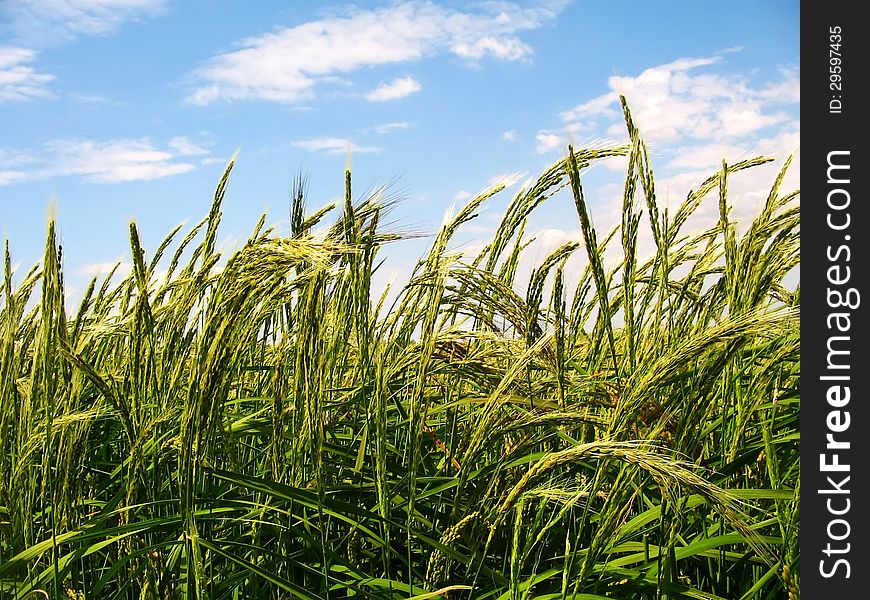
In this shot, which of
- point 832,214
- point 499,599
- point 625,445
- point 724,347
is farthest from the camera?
point 832,214

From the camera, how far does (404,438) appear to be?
2480 millimetres

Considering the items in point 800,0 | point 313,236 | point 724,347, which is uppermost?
point 800,0

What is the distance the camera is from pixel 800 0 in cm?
235

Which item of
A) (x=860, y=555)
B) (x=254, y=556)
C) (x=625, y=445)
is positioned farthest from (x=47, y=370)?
(x=860, y=555)

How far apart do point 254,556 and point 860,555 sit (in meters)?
1.50

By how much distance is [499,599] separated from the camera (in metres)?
1.66

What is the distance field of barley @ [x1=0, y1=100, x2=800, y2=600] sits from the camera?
152cm

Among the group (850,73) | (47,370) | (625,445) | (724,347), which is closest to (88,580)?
(47,370)

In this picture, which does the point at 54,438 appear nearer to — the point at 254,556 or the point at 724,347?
the point at 254,556

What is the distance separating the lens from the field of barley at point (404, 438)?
1.52 metres

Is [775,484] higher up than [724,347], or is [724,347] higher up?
[724,347]

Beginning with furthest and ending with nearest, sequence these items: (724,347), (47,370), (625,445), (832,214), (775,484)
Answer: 1. (832,214)
2. (775,484)
3. (47,370)
4. (724,347)
5. (625,445)

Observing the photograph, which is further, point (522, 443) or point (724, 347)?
point (522, 443)

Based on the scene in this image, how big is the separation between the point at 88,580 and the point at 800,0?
274 centimetres
